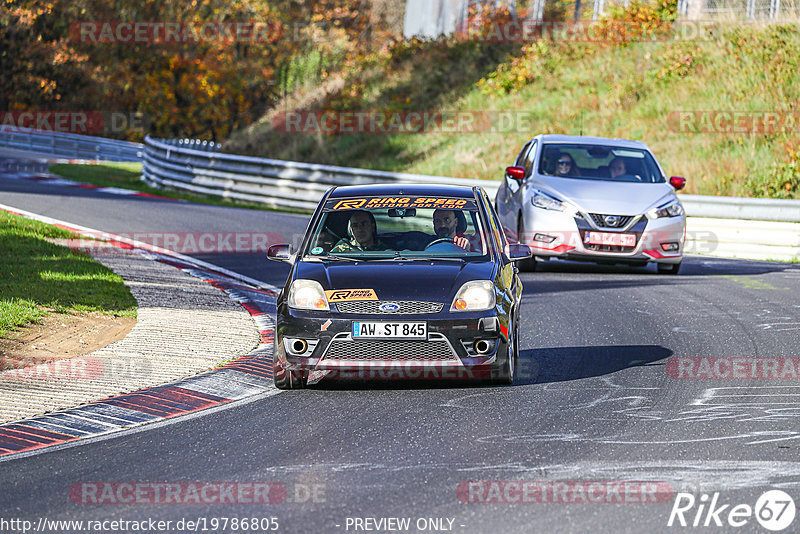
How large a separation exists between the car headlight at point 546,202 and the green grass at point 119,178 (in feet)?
41.5

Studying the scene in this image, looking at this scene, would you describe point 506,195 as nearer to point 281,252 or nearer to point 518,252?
point 518,252

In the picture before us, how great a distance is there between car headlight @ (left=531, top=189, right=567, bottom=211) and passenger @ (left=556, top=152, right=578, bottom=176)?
719 millimetres

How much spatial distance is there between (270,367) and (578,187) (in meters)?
7.54

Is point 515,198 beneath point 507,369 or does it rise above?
above

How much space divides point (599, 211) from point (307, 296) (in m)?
7.69

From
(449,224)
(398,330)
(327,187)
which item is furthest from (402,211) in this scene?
(327,187)

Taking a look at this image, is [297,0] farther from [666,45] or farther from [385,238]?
[385,238]

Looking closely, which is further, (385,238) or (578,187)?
(578,187)

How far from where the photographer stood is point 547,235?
15.7 meters

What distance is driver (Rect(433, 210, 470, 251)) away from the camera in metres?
9.55

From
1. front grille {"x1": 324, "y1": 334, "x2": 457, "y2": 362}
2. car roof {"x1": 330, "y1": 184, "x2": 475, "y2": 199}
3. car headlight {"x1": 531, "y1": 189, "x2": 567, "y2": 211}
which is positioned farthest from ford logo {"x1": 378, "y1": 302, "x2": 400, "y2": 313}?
car headlight {"x1": 531, "y1": 189, "x2": 567, "y2": 211}

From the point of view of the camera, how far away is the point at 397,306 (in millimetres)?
8352

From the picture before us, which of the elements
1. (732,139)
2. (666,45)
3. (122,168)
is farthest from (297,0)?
(732,139)

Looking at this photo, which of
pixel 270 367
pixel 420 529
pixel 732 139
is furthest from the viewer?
pixel 732 139
